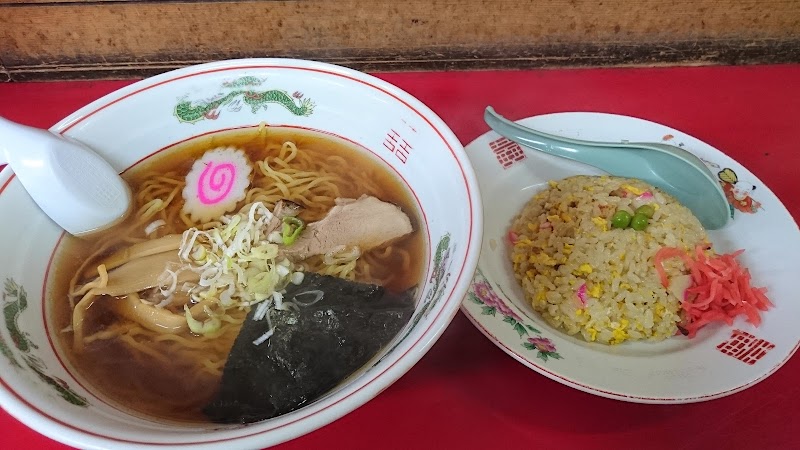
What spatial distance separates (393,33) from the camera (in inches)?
60.8

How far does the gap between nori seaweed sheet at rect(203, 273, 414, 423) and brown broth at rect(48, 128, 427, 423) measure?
1.6 inches

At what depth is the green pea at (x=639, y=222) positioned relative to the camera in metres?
1.24

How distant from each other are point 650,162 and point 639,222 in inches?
7.1

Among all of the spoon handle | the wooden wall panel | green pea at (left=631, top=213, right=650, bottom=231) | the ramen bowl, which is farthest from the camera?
the wooden wall panel

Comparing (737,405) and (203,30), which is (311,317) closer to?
(737,405)

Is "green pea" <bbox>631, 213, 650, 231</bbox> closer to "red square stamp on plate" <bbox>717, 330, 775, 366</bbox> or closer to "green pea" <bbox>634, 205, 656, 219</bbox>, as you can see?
"green pea" <bbox>634, 205, 656, 219</bbox>

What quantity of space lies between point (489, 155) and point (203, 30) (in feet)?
2.70

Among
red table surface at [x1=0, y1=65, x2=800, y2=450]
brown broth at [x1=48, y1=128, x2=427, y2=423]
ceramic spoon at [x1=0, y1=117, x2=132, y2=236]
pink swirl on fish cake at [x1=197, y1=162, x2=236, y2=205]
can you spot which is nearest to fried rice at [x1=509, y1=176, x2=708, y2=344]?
red table surface at [x1=0, y1=65, x2=800, y2=450]

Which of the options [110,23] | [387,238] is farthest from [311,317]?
[110,23]

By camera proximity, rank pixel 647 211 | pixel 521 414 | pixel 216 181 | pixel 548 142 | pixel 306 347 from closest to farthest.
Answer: pixel 306 347 → pixel 521 414 → pixel 216 181 → pixel 647 211 → pixel 548 142

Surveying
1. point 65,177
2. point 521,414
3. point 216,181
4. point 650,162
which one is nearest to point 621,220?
point 650,162

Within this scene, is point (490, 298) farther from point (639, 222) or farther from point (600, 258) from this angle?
A: point (639, 222)

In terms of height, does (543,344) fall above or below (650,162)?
below

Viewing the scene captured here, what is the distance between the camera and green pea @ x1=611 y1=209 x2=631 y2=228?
1241 millimetres
